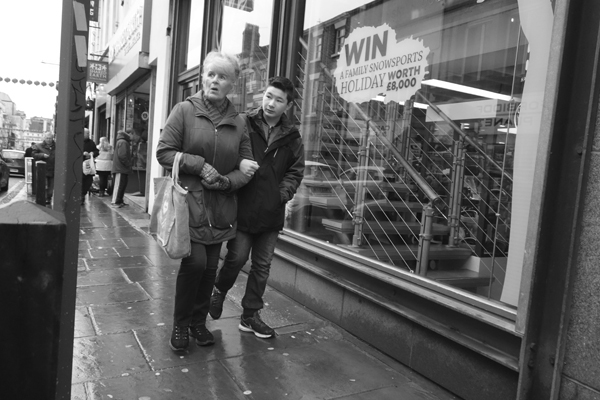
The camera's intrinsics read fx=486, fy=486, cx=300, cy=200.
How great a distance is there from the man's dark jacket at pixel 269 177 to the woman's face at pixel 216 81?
0.41 m

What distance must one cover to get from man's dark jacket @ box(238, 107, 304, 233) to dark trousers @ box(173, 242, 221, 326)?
0.35m

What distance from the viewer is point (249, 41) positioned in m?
6.46

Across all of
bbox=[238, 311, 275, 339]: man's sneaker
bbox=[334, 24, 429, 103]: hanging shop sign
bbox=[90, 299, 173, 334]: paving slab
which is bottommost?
bbox=[90, 299, 173, 334]: paving slab

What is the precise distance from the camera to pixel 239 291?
15.8 feet

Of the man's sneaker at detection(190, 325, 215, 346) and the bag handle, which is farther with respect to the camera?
the man's sneaker at detection(190, 325, 215, 346)

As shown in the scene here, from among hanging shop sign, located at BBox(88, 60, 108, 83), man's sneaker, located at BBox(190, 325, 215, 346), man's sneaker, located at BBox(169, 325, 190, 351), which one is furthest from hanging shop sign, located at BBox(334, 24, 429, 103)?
hanging shop sign, located at BBox(88, 60, 108, 83)

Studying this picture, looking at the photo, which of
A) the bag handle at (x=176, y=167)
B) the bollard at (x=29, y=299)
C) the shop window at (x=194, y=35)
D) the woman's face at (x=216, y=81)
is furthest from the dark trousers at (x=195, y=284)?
the shop window at (x=194, y=35)

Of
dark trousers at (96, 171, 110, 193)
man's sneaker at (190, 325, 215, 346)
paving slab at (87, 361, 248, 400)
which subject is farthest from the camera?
dark trousers at (96, 171, 110, 193)

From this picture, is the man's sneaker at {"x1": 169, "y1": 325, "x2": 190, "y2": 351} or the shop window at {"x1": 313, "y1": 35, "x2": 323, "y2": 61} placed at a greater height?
the shop window at {"x1": 313, "y1": 35, "x2": 323, "y2": 61}

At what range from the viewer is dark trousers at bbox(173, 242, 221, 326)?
10.2ft

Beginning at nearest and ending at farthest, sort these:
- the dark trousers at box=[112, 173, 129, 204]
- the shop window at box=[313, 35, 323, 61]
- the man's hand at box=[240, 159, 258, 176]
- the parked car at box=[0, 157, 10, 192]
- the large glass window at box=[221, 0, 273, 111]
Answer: the man's hand at box=[240, 159, 258, 176] < the shop window at box=[313, 35, 323, 61] < the large glass window at box=[221, 0, 273, 111] < the dark trousers at box=[112, 173, 129, 204] < the parked car at box=[0, 157, 10, 192]

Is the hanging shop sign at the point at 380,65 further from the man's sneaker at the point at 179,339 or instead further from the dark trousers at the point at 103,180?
the dark trousers at the point at 103,180

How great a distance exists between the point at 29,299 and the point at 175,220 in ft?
5.05

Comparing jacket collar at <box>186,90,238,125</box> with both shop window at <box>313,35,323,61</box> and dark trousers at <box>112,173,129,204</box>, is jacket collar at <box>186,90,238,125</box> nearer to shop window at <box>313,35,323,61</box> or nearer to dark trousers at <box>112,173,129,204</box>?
shop window at <box>313,35,323,61</box>
